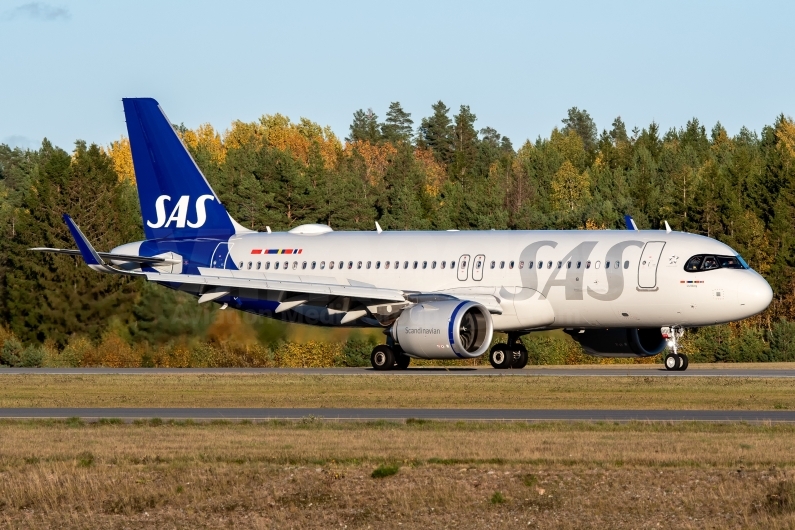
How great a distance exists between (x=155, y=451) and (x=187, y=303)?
26926 mm

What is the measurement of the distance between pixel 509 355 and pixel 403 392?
10.8 meters

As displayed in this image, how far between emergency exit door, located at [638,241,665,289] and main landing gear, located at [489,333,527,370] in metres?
5.16

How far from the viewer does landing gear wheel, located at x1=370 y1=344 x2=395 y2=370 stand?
40531 mm

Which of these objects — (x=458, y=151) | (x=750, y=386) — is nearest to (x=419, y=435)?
(x=750, y=386)

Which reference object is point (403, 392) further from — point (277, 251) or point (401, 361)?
point (277, 251)

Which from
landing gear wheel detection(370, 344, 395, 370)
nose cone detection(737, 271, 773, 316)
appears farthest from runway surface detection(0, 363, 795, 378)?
nose cone detection(737, 271, 773, 316)

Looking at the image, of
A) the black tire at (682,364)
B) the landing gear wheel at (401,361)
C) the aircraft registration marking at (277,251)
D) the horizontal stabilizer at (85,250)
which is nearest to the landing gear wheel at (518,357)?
the landing gear wheel at (401,361)

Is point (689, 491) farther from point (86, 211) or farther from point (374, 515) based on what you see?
point (86, 211)

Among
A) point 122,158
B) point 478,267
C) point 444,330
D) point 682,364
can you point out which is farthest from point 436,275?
point 122,158

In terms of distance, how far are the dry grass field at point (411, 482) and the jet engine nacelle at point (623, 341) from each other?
1984 cm

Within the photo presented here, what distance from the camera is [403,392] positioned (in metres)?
31.3

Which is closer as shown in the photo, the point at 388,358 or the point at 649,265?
the point at 649,265

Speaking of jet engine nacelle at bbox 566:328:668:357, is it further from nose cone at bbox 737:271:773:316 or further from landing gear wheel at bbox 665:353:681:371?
nose cone at bbox 737:271:773:316

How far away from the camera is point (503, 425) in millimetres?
22609
